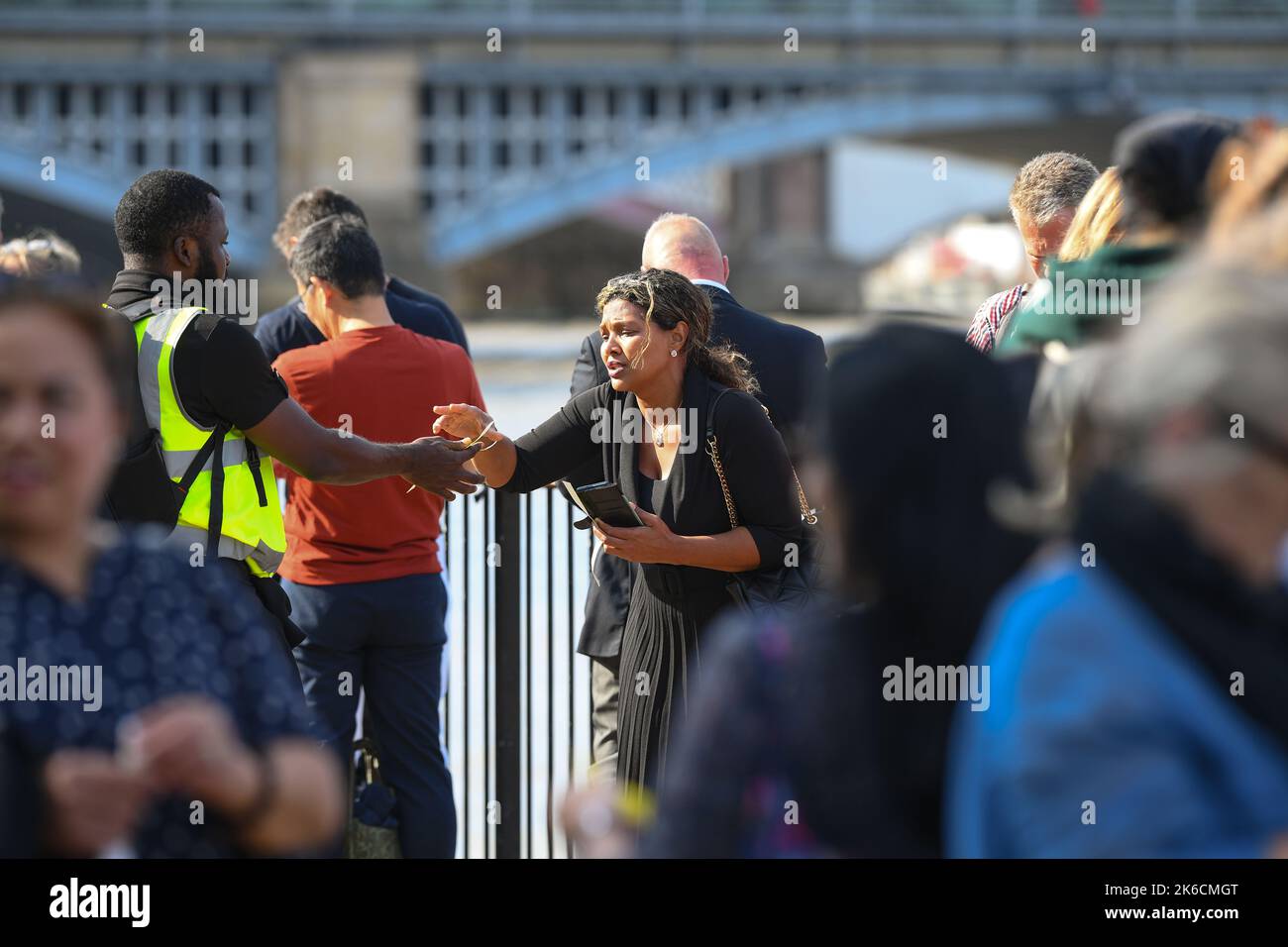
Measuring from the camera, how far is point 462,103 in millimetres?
31641

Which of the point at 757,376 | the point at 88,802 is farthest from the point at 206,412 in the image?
the point at 88,802

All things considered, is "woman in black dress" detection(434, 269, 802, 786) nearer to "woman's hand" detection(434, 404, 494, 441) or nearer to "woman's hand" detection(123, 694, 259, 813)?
"woman's hand" detection(434, 404, 494, 441)

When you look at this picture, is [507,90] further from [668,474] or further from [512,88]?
[668,474]

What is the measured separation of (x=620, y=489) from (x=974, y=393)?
2260mm

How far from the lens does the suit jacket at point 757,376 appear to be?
508 cm

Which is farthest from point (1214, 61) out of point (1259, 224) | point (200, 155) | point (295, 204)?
point (1259, 224)

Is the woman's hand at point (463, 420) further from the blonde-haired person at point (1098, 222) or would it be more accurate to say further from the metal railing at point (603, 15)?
the metal railing at point (603, 15)

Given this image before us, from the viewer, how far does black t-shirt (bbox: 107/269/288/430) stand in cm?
419

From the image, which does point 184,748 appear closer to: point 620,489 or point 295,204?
point 620,489

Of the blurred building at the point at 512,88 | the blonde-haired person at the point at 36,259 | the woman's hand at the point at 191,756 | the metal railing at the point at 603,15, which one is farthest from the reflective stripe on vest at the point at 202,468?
the metal railing at the point at 603,15

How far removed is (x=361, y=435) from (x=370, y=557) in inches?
14.1

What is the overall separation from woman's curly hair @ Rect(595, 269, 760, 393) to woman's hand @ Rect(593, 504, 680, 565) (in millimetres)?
492

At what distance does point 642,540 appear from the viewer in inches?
178

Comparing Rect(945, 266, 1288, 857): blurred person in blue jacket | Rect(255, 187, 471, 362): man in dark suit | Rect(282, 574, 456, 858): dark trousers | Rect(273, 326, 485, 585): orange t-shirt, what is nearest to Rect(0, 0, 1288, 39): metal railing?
Rect(255, 187, 471, 362): man in dark suit
